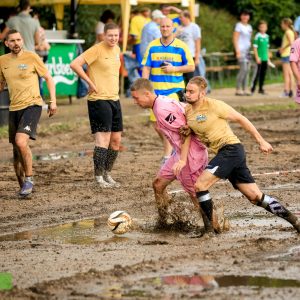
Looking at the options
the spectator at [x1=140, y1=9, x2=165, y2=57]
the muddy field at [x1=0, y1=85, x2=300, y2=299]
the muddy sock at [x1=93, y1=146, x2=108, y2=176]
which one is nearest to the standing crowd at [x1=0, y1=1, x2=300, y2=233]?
the muddy sock at [x1=93, y1=146, x2=108, y2=176]

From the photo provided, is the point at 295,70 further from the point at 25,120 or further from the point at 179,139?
the point at 179,139

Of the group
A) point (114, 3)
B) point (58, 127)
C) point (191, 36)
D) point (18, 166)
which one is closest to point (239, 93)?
point (114, 3)

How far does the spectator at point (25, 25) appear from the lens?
21.5m

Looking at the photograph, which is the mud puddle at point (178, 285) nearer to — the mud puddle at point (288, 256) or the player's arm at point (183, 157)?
the mud puddle at point (288, 256)

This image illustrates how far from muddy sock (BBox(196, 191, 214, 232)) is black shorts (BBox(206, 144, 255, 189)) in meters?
0.23

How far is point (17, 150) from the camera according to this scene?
14.5m

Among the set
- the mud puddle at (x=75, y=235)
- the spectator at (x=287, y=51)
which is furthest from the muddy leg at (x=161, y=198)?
the spectator at (x=287, y=51)

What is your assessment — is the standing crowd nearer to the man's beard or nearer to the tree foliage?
the man's beard

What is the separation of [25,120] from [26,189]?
2.72ft

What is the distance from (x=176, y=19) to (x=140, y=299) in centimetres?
1803

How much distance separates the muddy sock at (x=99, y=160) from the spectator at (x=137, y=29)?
10.9 metres

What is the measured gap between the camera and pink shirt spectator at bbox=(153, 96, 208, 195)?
37.8 feet

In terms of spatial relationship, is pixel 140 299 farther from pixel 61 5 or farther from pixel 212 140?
pixel 61 5

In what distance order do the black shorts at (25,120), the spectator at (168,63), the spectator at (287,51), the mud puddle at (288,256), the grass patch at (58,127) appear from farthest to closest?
the spectator at (287,51) → the grass patch at (58,127) → the spectator at (168,63) → the black shorts at (25,120) → the mud puddle at (288,256)
